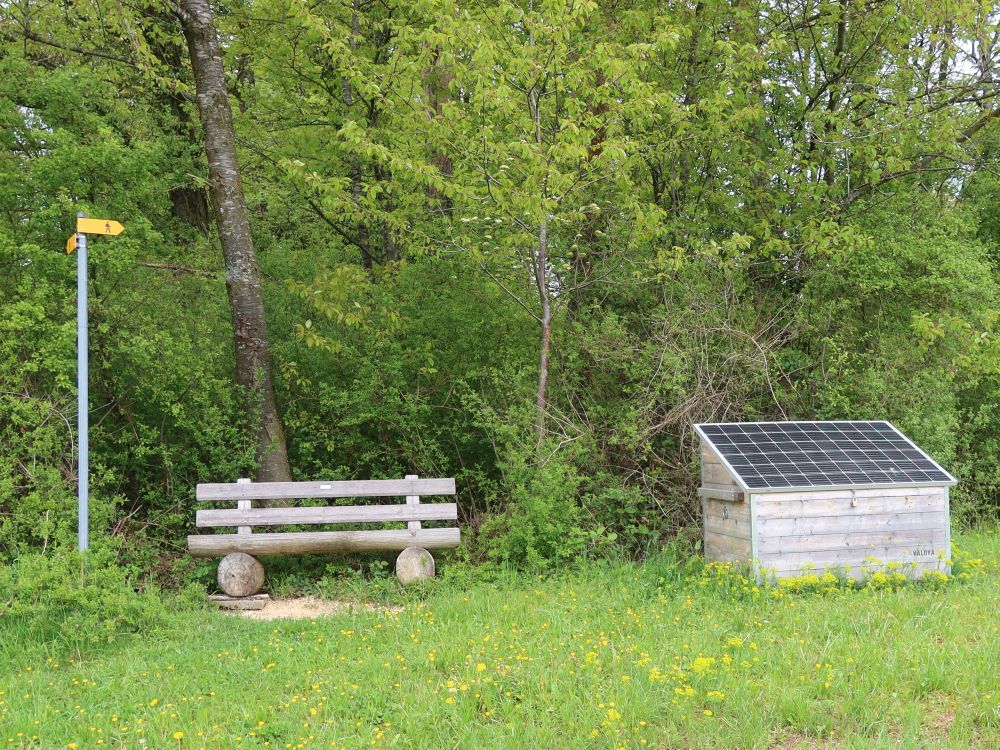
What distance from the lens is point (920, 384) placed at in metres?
8.67

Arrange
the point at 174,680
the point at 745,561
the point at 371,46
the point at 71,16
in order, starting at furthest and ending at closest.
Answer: the point at 371,46 → the point at 71,16 → the point at 745,561 → the point at 174,680

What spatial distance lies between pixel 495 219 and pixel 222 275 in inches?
123

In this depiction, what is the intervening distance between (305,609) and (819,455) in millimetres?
4383

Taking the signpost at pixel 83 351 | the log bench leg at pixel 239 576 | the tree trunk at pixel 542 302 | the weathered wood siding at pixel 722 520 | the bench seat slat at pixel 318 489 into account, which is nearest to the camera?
the signpost at pixel 83 351

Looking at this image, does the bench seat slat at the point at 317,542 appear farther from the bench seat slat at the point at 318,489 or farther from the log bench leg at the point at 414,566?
the bench seat slat at the point at 318,489

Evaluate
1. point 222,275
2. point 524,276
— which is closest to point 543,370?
point 524,276

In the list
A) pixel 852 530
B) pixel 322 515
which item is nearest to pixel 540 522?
pixel 322 515

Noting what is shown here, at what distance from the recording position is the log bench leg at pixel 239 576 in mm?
6887

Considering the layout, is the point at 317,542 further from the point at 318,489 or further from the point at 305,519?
the point at 318,489

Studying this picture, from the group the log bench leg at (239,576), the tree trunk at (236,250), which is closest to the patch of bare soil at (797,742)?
the log bench leg at (239,576)

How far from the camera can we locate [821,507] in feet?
20.9

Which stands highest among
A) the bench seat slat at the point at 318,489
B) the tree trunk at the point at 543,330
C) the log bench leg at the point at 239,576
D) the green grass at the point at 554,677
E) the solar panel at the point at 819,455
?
the tree trunk at the point at 543,330

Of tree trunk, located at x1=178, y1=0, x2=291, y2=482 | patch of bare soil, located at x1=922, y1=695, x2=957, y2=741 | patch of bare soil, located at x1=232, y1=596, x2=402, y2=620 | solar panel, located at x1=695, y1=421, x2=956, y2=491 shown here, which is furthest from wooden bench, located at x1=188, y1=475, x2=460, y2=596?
patch of bare soil, located at x1=922, y1=695, x2=957, y2=741

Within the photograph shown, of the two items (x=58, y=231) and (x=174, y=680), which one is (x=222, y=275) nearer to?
(x=58, y=231)
